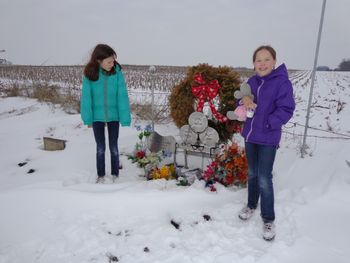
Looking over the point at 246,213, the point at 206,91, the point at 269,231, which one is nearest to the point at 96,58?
the point at 206,91

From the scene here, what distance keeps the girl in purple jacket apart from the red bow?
104 cm

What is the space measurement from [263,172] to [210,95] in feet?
4.83

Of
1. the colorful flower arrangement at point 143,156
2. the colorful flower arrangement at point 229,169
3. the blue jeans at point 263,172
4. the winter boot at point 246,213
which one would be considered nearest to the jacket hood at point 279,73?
the blue jeans at point 263,172

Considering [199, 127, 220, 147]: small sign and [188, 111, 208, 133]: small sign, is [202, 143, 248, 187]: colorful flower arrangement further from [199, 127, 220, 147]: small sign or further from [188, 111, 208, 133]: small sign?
[188, 111, 208, 133]: small sign

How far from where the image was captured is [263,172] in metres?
2.80

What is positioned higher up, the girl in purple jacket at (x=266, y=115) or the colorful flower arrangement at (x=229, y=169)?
the girl in purple jacket at (x=266, y=115)

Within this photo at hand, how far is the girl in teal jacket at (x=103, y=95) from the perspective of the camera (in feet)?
11.5

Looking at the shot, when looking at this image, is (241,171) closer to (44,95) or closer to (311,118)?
(311,118)

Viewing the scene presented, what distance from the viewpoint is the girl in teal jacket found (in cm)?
351

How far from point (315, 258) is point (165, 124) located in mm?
4727

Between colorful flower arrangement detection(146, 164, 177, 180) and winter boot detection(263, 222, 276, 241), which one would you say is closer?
winter boot detection(263, 222, 276, 241)

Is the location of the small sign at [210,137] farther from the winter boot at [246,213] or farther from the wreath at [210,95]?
the winter boot at [246,213]

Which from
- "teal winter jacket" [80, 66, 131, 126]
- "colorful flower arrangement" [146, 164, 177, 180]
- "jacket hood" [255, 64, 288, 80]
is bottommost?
"colorful flower arrangement" [146, 164, 177, 180]

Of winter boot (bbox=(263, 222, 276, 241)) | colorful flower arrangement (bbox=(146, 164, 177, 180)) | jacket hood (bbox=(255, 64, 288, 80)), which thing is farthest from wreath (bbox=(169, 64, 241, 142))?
winter boot (bbox=(263, 222, 276, 241))
